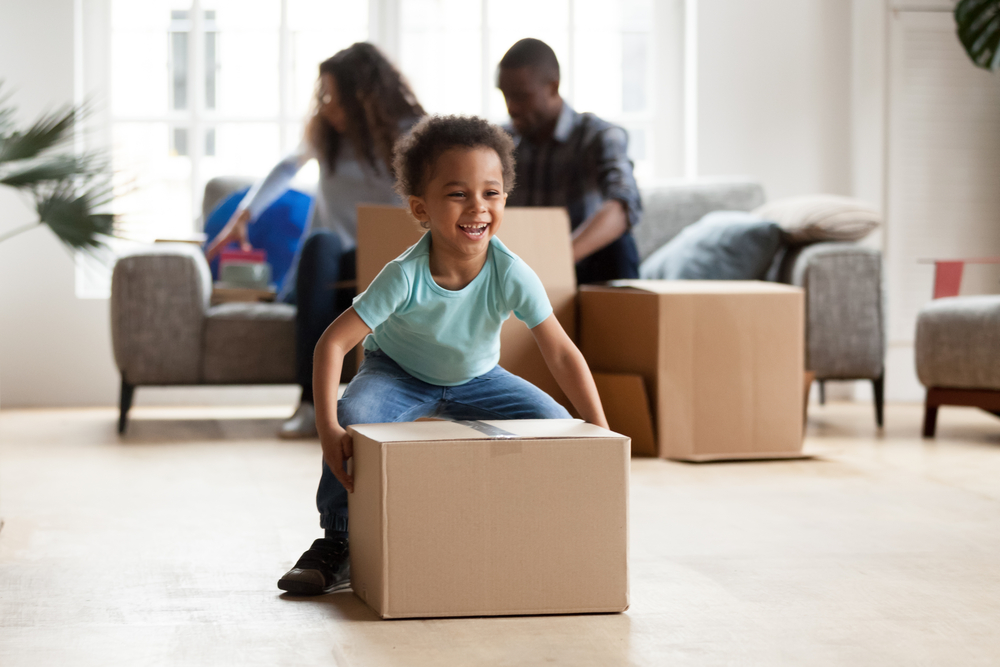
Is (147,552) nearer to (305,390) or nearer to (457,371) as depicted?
(457,371)

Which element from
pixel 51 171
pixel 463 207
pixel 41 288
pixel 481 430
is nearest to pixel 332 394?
pixel 481 430

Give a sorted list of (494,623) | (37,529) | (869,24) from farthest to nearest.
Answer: (869,24) → (37,529) → (494,623)

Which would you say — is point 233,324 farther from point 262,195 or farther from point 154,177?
point 154,177

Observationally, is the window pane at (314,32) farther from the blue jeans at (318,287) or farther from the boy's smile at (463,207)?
the boy's smile at (463,207)

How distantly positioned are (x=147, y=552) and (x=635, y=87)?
3.02 m

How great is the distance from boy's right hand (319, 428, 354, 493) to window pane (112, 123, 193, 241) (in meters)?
2.79

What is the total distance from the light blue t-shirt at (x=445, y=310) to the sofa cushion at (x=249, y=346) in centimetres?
151

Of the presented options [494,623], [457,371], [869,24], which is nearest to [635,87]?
[869,24]

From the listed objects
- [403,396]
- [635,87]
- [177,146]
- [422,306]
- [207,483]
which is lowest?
[207,483]

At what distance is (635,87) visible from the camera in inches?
158

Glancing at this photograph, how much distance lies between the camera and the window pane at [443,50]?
12.7ft

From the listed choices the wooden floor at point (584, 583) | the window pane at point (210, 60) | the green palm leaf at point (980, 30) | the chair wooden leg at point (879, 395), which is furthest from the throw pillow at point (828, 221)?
the window pane at point (210, 60)

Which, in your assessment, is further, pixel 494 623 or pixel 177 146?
pixel 177 146

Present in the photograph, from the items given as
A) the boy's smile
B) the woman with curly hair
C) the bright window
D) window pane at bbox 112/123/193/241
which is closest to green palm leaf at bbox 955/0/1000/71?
the bright window
